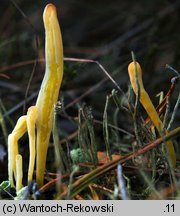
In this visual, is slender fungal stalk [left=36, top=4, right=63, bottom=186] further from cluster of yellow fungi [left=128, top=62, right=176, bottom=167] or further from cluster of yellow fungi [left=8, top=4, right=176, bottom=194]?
cluster of yellow fungi [left=128, top=62, right=176, bottom=167]

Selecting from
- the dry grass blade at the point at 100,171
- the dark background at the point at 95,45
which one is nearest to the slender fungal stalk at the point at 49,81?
the dry grass blade at the point at 100,171

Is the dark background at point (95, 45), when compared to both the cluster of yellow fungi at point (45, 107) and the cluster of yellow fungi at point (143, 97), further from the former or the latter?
the cluster of yellow fungi at point (143, 97)

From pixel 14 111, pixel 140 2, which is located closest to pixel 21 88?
pixel 14 111

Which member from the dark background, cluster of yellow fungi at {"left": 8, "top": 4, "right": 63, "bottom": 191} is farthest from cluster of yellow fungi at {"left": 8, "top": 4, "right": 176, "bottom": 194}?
the dark background

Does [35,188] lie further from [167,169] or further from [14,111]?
[14,111]

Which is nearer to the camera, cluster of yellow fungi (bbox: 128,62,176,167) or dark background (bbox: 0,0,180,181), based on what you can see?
cluster of yellow fungi (bbox: 128,62,176,167)

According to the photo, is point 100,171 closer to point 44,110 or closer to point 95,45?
point 44,110

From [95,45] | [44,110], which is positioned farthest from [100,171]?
[95,45]
